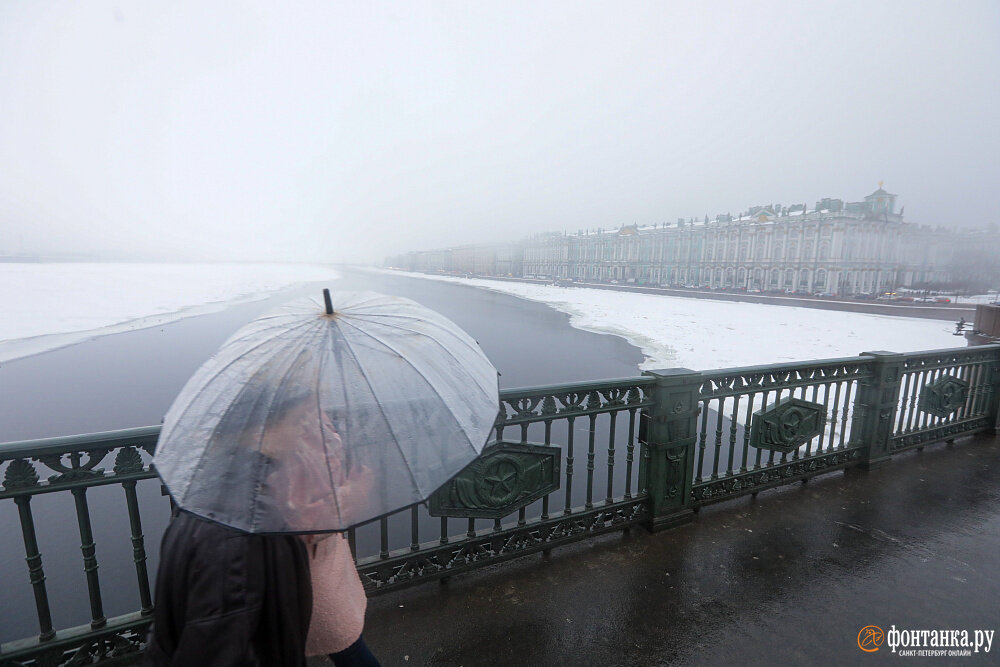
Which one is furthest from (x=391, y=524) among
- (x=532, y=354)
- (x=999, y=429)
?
(x=532, y=354)

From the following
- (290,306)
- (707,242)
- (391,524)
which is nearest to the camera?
(290,306)

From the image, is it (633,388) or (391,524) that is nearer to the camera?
(633,388)

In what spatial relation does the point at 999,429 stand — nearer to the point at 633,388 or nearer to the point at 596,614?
the point at 633,388

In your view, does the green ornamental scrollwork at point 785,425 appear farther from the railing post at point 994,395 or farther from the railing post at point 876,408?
the railing post at point 994,395

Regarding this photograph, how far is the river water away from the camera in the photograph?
18.5 ft

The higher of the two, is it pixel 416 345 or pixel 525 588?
pixel 416 345

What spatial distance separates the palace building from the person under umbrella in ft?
234

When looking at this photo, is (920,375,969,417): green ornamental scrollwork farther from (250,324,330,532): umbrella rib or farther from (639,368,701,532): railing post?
(250,324,330,532): umbrella rib

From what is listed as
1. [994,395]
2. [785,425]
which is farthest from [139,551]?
[994,395]

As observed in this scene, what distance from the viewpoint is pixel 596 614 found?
116 inches

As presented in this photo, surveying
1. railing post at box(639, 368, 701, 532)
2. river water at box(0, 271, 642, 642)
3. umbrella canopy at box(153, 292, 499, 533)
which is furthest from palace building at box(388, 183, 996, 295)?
umbrella canopy at box(153, 292, 499, 533)

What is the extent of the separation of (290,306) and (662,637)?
2641 millimetres

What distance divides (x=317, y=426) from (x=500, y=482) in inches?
80.8

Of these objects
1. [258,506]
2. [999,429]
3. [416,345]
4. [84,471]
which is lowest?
[999,429]
